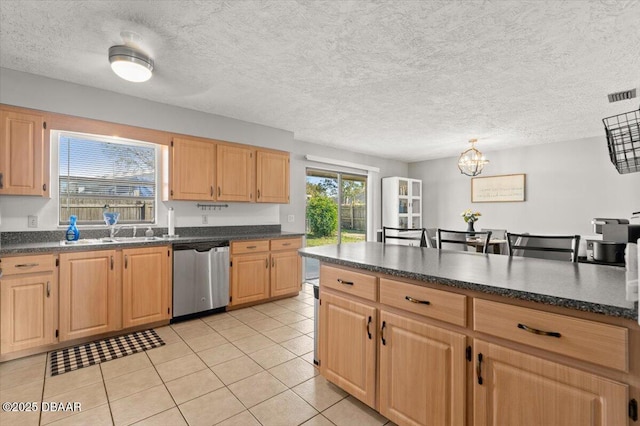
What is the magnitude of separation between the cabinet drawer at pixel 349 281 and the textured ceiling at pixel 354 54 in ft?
5.53

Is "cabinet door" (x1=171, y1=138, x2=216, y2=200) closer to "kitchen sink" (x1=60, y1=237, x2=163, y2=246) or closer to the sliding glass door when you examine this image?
"kitchen sink" (x1=60, y1=237, x2=163, y2=246)

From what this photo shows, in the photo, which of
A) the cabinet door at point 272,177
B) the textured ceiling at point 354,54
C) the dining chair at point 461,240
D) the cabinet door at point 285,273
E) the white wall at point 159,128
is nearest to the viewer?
the textured ceiling at point 354,54

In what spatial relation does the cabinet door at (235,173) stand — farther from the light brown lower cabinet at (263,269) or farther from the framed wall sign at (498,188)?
the framed wall sign at (498,188)

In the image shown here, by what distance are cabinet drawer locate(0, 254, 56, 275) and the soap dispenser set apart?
406 mm

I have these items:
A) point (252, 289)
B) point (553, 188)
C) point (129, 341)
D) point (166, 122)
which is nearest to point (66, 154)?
point (166, 122)

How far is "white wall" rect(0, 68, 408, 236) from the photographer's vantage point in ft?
9.29

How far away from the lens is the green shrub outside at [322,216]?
5598 millimetres

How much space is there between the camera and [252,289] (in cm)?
390

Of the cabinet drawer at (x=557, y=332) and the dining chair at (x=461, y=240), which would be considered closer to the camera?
the cabinet drawer at (x=557, y=332)

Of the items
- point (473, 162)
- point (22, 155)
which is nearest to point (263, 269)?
point (22, 155)

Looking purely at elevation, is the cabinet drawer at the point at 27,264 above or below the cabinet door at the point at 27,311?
above

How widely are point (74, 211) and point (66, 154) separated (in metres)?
0.62

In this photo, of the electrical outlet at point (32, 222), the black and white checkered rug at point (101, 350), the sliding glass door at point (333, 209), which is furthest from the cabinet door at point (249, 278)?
the electrical outlet at point (32, 222)

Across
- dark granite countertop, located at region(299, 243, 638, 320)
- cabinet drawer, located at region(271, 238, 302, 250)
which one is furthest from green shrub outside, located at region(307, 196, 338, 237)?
dark granite countertop, located at region(299, 243, 638, 320)
